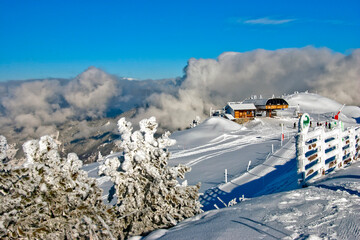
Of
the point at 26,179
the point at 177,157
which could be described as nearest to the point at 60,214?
the point at 26,179

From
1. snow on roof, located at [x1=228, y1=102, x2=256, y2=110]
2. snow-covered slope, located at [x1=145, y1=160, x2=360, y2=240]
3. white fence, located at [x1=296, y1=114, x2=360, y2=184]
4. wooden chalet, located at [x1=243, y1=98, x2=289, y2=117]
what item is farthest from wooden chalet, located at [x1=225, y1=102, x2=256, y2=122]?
snow-covered slope, located at [x1=145, y1=160, x2=360, y2=240]

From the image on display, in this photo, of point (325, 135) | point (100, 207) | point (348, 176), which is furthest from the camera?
point (325, 135)

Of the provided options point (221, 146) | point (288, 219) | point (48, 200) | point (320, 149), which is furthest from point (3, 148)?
point (221, 146)

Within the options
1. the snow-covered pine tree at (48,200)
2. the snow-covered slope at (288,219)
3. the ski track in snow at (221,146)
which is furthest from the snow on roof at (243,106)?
the snow-covered pine tree at (48,200)

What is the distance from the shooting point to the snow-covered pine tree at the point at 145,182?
22.4 ft

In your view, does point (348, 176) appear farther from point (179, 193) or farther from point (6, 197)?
point (6, 197)

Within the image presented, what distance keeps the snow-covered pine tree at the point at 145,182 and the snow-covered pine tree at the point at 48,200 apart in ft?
2.07

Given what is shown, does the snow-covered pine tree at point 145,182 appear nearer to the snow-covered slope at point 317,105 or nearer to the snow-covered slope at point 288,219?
the snow-covered slope at point 288,219

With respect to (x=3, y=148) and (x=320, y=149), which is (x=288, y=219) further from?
(x=3, y=148)

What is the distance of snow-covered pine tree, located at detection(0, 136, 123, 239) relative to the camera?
5.16 m

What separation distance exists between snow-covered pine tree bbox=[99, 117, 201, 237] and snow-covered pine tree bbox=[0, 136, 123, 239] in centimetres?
63

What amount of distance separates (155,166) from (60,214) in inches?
93.0

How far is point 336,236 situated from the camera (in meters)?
4.62

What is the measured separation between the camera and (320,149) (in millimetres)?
9430
